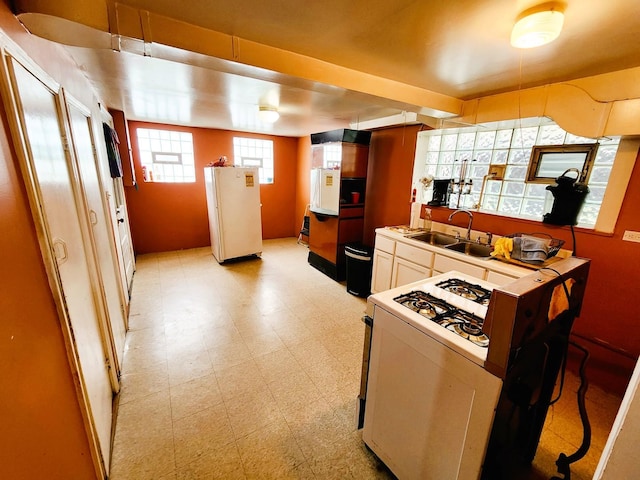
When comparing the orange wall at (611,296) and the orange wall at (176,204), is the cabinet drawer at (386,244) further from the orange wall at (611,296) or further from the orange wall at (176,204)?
the orange wall at (176,204)

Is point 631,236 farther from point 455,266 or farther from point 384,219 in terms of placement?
point 384,219

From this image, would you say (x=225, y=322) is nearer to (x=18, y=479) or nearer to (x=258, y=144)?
(x=18, y=479)

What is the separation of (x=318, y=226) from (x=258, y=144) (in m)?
2.48

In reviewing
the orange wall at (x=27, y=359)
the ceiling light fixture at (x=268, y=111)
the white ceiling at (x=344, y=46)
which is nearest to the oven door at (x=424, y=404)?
the orange wall at (x=27, y=359)

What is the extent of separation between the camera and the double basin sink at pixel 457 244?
261 cm

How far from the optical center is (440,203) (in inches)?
120

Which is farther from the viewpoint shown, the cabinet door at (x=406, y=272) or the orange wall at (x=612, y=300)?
the cabinet door at (x=406, y=272)

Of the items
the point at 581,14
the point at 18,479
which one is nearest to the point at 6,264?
the point at 18,479

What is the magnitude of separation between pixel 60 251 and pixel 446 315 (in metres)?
1.74

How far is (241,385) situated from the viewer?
6.42 ft

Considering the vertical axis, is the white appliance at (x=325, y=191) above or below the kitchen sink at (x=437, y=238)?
above

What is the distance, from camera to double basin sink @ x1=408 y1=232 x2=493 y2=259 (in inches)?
103

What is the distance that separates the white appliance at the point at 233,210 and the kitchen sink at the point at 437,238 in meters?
2.66

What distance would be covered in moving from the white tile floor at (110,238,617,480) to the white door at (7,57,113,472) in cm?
26
